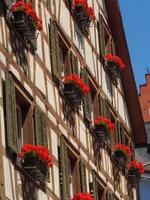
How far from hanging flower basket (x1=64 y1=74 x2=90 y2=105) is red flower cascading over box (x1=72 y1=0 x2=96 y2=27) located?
2.15m

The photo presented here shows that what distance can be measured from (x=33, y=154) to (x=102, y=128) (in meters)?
5.41

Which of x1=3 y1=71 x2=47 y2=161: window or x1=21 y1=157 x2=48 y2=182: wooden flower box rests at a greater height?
x1=3 y1=71 x2=47 y2=161: window

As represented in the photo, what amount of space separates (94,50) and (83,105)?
2.42 meters

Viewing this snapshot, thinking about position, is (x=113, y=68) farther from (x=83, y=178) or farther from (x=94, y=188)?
(x=83, y=178)

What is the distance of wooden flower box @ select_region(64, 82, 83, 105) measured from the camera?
18.0 m

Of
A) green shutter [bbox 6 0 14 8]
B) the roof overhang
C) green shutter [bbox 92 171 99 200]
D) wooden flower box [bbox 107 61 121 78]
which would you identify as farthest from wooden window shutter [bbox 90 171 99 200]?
the roof overhang

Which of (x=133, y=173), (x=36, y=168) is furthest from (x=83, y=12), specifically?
(x=36, y=168)

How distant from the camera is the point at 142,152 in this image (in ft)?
94.2

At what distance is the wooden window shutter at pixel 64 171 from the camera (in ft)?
54.1

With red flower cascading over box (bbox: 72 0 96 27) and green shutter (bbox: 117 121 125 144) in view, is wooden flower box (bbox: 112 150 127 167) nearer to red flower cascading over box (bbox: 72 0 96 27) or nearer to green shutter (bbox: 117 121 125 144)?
green shutter (bbox: 117 121 125 144)

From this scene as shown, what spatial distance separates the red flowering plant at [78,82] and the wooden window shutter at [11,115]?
11.2 feet

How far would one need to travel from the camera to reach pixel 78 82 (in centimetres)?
1823

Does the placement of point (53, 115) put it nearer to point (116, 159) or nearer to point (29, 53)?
point (29, 53)

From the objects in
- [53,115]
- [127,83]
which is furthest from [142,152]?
[53,115]
